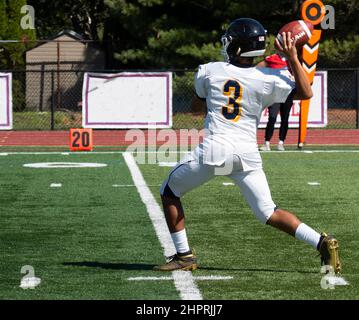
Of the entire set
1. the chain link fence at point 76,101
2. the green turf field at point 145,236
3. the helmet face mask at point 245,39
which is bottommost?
the chain link fence at point 76,101

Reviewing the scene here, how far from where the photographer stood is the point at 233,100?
6906mm

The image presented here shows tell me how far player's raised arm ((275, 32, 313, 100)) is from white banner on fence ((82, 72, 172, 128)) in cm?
1723

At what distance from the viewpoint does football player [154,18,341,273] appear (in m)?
6.86

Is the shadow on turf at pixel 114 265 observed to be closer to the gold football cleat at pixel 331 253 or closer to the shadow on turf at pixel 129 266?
the shadow on turf at pixel 129 266

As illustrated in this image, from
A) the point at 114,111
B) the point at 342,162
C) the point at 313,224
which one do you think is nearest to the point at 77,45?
the point at 114,111

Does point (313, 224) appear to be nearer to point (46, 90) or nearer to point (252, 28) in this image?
point (252, 28)

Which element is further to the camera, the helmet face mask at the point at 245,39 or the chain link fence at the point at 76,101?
the chain link fence at the point at 76,101

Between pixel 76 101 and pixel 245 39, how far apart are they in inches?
1272

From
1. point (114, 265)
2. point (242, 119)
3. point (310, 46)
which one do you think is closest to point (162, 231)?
point (114, 265)

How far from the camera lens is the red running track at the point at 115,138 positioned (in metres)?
21.7

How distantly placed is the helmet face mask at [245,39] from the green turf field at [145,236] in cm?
146

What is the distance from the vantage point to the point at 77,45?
42.8 meters

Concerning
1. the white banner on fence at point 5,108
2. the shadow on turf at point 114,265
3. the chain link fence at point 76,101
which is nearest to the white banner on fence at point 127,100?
the chain link fence at point 76,101

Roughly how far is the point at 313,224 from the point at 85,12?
42.5 meters
